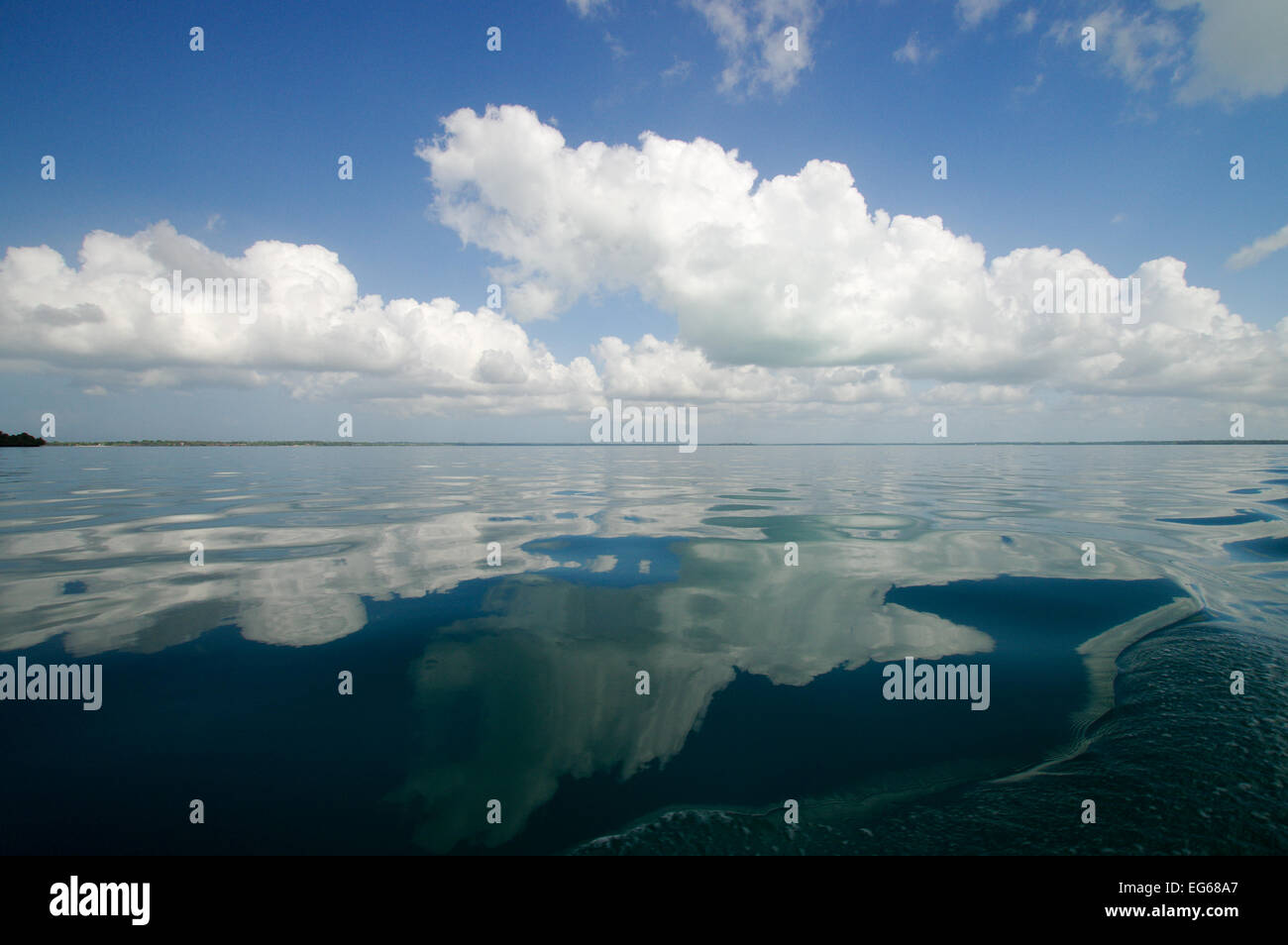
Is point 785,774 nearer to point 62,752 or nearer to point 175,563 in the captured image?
point 62,752

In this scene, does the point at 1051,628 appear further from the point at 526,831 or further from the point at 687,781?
the point at 526,831

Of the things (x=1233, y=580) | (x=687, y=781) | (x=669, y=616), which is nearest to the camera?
(x=687, y=781)

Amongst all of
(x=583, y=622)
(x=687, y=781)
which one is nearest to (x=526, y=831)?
(x=687, y=781)

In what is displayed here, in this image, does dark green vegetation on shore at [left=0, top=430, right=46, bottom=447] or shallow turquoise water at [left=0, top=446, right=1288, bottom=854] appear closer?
shallow turquoise water at [left=0, top=446, right=1288, bottom=854]

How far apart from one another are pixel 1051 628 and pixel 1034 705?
361 cm

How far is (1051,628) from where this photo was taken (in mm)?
9500

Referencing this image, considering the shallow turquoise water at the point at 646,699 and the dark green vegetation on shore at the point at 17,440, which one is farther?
the dark green vegetation on shore at the point at 17,440

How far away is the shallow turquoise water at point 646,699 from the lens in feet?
15.6

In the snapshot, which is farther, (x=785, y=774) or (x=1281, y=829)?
(x=785, y=774)

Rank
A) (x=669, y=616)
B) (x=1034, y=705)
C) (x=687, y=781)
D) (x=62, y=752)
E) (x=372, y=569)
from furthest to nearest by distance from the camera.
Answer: (x=372, y=569) < (x=669, y=616) < (x=1034, y=705) < (x=62, y=752) < (x=687, y=781)

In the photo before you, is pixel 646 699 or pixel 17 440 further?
pixel 17 440

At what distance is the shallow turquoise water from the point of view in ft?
15.6

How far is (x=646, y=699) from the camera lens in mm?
7227
